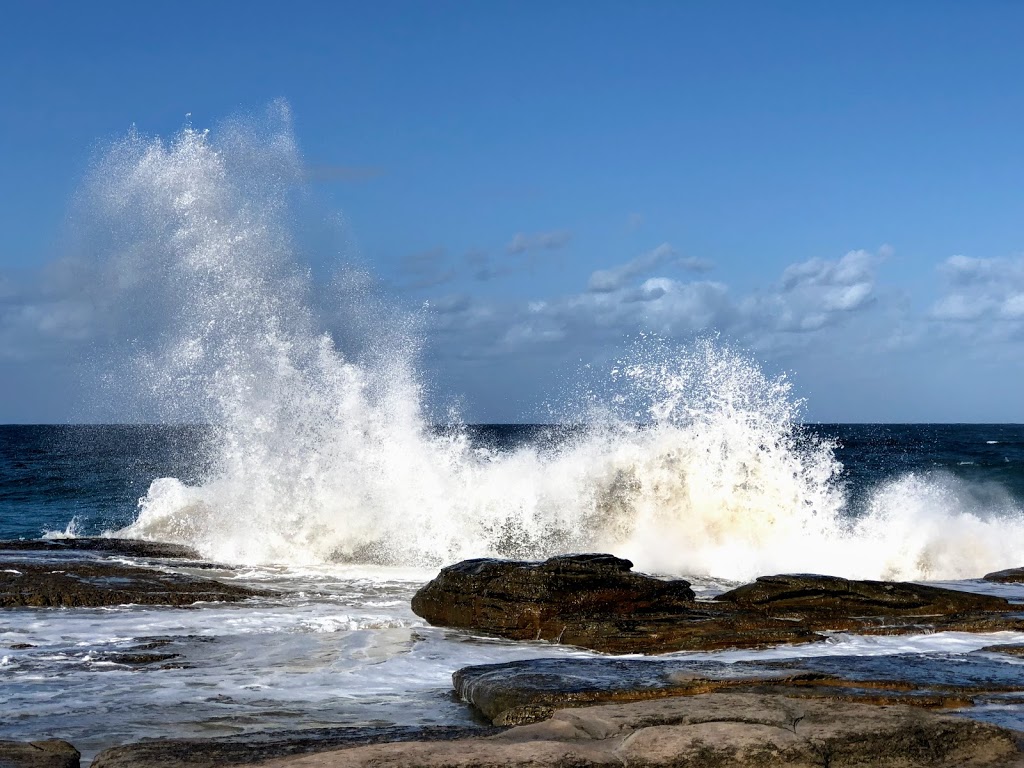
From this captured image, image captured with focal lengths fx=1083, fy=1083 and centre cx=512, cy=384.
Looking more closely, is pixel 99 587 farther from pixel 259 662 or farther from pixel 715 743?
pixel 715 743

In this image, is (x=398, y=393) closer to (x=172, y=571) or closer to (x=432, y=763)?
(x=172, y=571)

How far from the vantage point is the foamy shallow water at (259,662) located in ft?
21.5

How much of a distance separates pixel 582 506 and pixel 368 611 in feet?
26.4

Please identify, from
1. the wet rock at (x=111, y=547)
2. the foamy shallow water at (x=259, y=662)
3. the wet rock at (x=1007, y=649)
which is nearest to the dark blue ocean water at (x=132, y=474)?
the wet rock at (x=111, y=547)

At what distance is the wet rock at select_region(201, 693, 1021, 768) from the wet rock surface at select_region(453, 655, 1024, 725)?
3.17ft

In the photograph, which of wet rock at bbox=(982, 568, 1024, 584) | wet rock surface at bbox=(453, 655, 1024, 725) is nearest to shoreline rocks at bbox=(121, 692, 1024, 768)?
wet rock surface at bbox=(453, 655, 1024, 725)

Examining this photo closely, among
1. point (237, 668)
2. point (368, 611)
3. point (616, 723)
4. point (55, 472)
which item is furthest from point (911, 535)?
point (55, 472)

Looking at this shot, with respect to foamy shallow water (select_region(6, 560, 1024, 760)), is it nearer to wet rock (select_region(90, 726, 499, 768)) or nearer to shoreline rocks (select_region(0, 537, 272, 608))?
shoreline rocks (select_region(0, 537, 272, 608))

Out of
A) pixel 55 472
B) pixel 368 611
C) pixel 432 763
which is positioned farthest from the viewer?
pixel 55 472

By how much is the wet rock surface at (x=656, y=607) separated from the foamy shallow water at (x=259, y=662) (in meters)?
0.30

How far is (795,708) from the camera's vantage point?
17.3 ft

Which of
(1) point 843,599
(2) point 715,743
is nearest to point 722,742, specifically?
(2) point 715,743

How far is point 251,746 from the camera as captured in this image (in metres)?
5.02

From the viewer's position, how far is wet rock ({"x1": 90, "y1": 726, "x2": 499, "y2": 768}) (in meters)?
4.65
